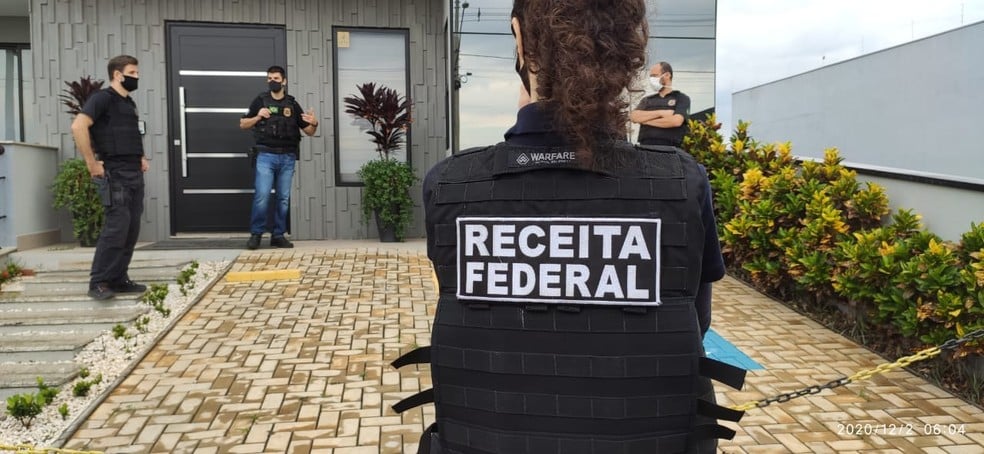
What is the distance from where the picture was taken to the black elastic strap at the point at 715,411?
139 cm

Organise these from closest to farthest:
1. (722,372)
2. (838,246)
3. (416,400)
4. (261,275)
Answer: (722,372) → (416,400) → (838,246) → (261,275)

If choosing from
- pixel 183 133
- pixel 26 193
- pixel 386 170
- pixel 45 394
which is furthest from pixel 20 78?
pixel 45 394

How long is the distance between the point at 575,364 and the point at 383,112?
785 centimetres

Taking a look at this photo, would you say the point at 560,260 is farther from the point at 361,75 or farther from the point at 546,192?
the point at 361,75

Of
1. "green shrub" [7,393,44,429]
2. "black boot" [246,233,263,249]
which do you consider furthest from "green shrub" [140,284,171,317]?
"black boot" [246,233,263,249]

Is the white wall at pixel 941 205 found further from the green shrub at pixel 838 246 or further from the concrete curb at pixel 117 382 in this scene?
the concrete curb at pixel 117 382

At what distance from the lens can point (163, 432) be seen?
3408 millimetres

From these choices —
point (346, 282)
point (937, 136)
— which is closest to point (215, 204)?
point (346, 282)

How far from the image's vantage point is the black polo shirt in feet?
23.8

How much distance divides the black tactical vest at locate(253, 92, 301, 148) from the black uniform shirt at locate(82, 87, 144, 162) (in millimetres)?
2401

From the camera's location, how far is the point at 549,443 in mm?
1388

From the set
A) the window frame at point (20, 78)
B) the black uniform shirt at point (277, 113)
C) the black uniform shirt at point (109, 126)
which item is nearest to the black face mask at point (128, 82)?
the black uniform shirt at point (109, 126)

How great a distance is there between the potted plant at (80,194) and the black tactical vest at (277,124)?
6.06 ft

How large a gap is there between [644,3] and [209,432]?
2.94 metres
